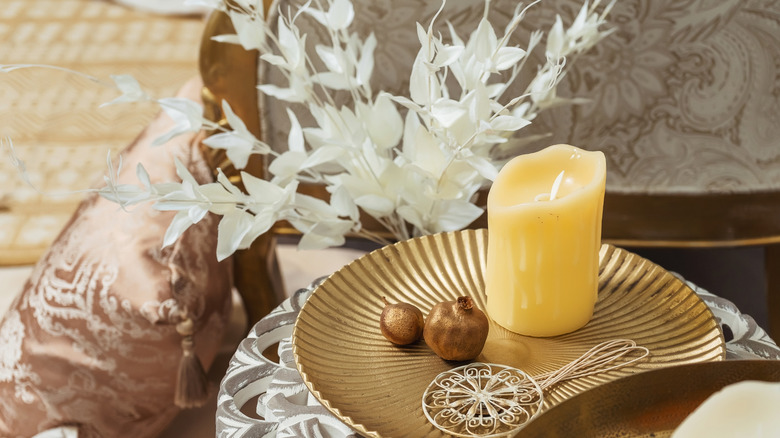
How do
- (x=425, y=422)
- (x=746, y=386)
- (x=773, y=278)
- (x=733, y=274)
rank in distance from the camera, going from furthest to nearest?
→ 1. (x=733, y=274)
2. (x=773, y=278)
3. (x=425, y=422)
4. (x=746, y=386)

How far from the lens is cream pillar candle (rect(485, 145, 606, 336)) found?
1.58ft

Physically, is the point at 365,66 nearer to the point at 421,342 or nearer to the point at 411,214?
the point at 411,214

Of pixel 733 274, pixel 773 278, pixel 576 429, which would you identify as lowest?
pixel 733 274

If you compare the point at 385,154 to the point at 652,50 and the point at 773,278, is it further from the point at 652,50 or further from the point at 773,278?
the point at 773,278

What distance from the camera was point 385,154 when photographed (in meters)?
0.62

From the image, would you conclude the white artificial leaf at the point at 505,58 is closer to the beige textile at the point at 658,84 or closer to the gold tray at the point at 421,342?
the gold tray at the point at 421,342

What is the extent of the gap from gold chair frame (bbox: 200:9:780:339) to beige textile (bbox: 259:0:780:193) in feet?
0.05

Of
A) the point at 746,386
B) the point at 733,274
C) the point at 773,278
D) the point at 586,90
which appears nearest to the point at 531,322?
the point at 746,386

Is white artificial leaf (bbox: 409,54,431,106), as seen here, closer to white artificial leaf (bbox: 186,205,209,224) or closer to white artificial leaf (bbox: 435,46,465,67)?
white artificial leaf (bbox: 435,46,465,67)

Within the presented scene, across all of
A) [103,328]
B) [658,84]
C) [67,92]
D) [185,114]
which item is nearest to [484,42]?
[185,114]

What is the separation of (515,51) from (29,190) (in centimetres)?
82

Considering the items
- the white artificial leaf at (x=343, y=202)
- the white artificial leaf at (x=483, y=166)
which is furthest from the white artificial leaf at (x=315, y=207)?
the white artificial leaf at (x=483, y=166)

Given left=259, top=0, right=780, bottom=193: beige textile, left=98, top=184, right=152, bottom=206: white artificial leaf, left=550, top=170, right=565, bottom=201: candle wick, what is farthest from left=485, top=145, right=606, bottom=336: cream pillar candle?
left=259, top=0, right=780, bottom=193: beige textile

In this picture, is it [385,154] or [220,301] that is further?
[220,301]
